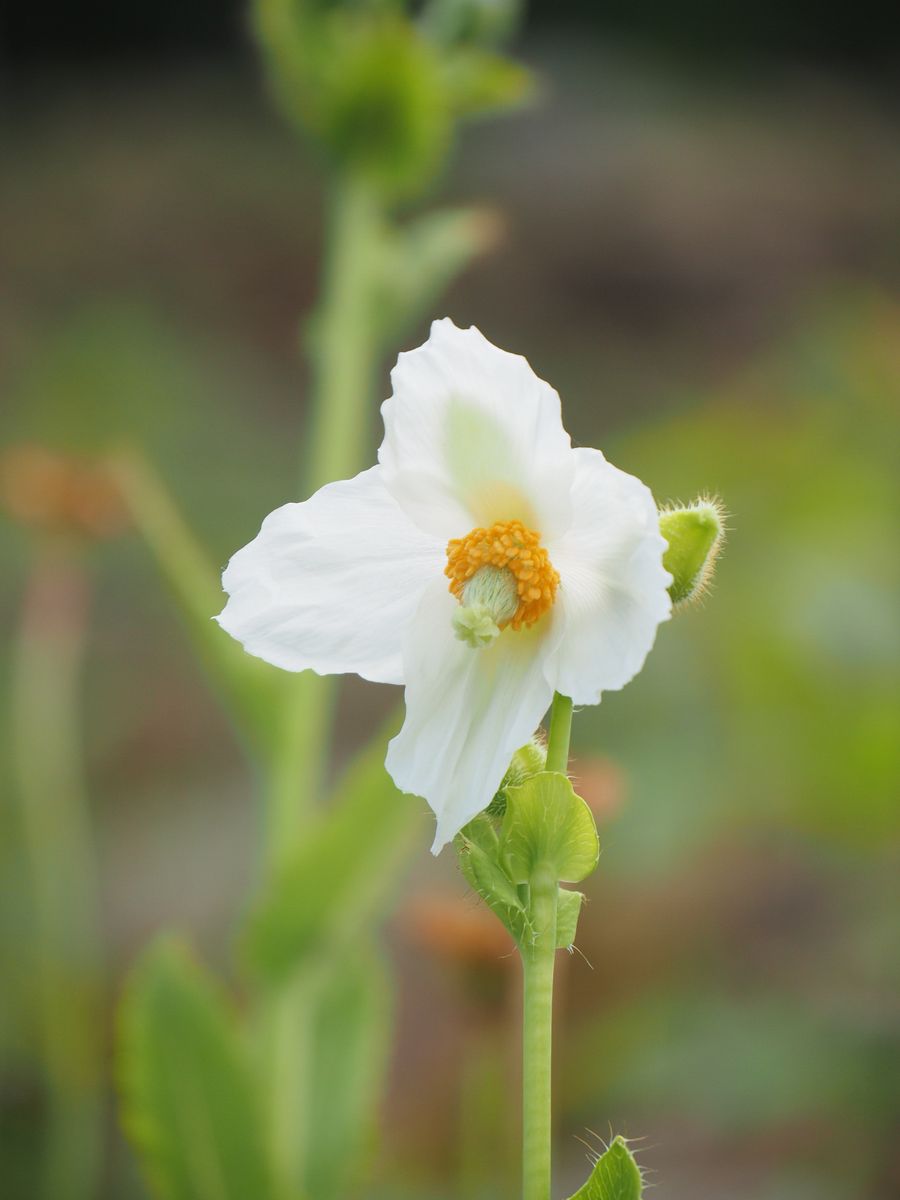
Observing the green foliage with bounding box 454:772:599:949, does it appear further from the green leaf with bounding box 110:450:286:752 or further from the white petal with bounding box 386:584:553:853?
the green leaf with bounding box 110:450:286:752

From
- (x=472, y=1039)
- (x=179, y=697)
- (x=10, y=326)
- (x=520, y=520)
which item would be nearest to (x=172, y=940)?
(x=472, y=1039)

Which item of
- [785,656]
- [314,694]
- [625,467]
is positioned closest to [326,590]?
[314,694]

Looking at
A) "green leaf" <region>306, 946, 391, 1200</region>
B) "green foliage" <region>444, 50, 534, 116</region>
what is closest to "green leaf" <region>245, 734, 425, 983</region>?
"green leaf" <region>306, 946, 391, 1200</region>

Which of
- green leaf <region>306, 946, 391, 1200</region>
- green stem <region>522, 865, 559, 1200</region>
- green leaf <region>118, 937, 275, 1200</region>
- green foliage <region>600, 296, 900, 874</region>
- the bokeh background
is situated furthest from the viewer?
green foliage <region>600, 296, 900, 874</region>

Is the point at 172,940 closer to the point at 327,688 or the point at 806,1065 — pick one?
the point at 327,688

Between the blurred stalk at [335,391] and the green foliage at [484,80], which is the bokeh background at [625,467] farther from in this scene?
the green foliage at [484,80]

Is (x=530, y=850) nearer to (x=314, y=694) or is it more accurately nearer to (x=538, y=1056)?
(x=538, y=1056)

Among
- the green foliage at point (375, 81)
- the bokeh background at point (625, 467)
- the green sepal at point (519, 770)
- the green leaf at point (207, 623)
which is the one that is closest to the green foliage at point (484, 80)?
the green foliage at point (375, 81)

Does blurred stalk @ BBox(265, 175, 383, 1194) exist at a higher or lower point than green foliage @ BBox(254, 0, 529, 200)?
lower
